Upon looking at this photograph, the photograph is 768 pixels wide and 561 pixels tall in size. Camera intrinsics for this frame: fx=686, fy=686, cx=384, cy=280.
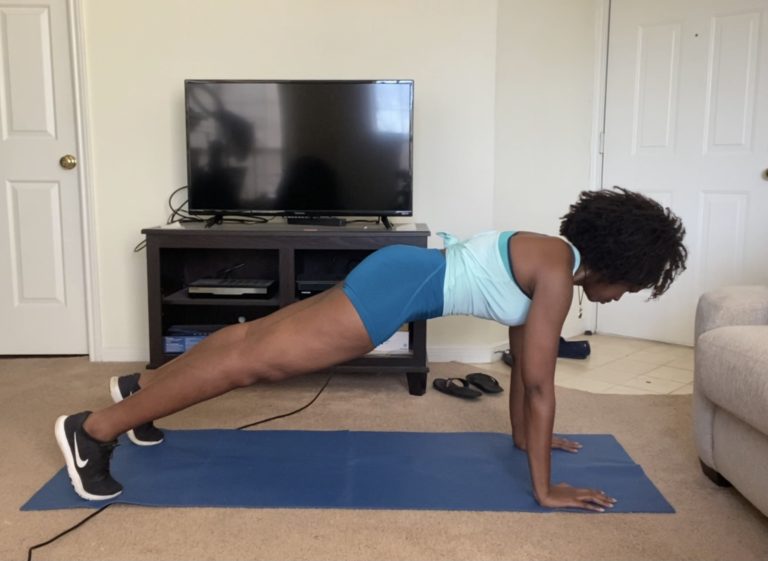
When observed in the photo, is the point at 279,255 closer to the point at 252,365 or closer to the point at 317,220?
the point at 317,220

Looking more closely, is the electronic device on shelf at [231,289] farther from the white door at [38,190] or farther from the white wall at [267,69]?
the white door at [38,190]

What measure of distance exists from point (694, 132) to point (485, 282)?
234 cm

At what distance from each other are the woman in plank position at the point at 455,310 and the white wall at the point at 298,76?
146 cm

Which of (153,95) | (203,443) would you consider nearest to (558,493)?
(203,443)

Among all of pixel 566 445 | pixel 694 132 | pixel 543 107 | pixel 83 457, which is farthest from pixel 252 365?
pixel 694 132

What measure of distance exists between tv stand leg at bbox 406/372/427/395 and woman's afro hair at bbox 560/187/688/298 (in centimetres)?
118

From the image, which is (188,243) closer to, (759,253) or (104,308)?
(104,308)

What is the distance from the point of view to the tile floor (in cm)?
299

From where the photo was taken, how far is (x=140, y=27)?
3.17m

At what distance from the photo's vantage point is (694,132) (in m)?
3.59

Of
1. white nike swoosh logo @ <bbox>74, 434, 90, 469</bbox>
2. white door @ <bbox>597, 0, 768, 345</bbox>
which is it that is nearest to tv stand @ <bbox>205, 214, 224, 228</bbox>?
white nike swoosh logo @ <bbox>74, 434, 90, 469</bbox>

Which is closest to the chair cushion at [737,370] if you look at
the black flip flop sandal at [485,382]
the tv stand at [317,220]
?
the black flip flop sandal at [485,382]

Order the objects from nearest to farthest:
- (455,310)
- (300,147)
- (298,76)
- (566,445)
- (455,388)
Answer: (455,310), (566,445), (455,388), (300,147), (298,76)

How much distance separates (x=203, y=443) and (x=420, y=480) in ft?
2.44
